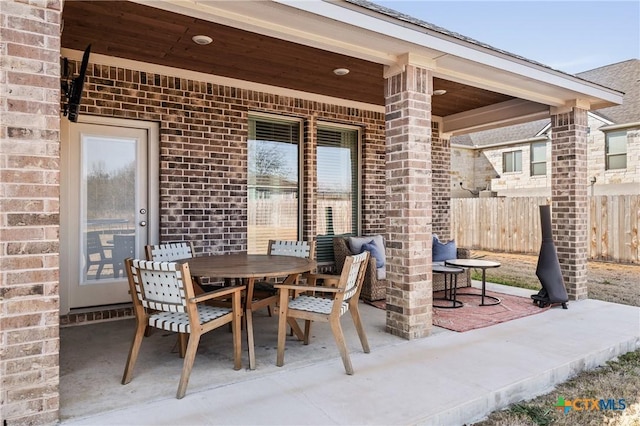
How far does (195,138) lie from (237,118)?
64 cm

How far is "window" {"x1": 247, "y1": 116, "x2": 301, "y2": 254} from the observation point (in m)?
5.77

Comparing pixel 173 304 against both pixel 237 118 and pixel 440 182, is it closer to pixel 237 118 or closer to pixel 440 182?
pixel 237 118

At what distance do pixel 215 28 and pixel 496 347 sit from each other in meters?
3.91

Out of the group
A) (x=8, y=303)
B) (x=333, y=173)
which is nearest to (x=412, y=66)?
(x=333, y=173)

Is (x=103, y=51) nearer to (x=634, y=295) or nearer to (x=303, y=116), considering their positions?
(x=303, y=116)

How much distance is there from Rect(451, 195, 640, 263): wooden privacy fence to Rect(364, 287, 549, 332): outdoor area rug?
12.9 feet

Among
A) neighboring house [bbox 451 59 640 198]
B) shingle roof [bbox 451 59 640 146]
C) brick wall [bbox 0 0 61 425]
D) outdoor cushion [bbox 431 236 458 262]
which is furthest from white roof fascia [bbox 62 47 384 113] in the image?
neighboring house [bbox 451 59 640 198]

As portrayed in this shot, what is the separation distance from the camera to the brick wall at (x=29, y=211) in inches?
88.5

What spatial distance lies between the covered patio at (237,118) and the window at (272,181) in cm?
14

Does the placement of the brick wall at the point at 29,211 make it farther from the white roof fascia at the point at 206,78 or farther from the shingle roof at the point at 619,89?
the shingle roof at the point at 619,89

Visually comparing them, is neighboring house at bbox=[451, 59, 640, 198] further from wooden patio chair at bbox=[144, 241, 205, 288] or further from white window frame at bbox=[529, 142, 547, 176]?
wooden patio chair at bbox=[144, 241, 205, 288]

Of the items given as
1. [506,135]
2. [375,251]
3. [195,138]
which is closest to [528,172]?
[506,135]

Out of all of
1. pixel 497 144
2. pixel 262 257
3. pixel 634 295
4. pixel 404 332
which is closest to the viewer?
pixel 404 332

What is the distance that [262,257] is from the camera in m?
4.34
